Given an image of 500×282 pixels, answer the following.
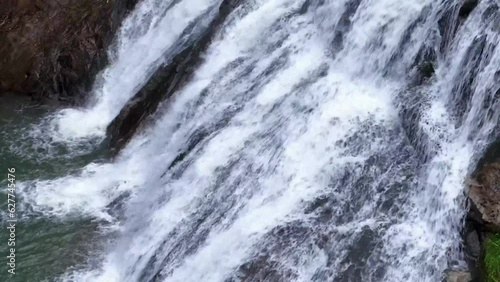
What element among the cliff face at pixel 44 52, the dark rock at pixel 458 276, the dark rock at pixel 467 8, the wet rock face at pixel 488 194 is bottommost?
the dark rock at pixel 458 276

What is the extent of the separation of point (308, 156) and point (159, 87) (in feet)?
14.2

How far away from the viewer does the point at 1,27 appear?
1432 centimetres

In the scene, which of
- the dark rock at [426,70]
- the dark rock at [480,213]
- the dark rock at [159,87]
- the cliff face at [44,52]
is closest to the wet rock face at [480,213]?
the dark rock at [480,213]

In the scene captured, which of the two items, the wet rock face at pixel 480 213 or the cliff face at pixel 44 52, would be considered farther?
the cliff face at pixel 44 52

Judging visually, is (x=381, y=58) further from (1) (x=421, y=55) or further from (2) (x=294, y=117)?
(2) (x=294, y=117)

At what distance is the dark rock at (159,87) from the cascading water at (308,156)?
0.99ft

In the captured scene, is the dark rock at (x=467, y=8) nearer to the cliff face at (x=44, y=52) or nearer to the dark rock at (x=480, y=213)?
the dark rock at (x=480, y=213)

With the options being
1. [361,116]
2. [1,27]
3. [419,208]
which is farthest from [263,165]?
[1,27]

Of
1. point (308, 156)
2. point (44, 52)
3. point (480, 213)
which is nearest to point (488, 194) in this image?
point (480, 213)

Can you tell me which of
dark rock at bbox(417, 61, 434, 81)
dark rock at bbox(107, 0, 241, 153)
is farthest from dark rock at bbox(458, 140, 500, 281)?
dark rock at bbox(107, 0, 241, 153)

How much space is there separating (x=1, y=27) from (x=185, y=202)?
24.4 ft

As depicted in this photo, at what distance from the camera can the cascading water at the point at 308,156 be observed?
8.57m

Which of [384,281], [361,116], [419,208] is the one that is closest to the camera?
[384,281]

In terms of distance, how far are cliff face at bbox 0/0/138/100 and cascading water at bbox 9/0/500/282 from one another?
325 cm
